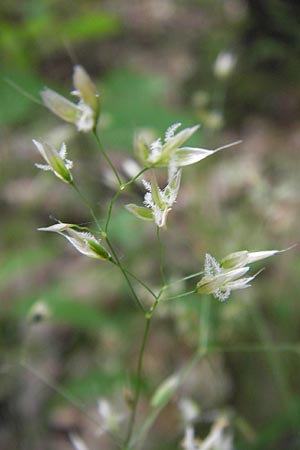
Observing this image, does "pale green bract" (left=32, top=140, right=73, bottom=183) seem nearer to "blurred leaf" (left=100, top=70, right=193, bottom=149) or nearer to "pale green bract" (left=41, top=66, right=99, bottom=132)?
"pale green bract" (left=41, top=66, right=99, bottom=132)

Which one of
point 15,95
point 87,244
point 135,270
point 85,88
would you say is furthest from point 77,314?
point 85,88

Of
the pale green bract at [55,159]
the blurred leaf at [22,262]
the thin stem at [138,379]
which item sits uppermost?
the pale green bract at [55,159]

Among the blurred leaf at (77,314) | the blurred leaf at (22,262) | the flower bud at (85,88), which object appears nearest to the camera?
the flower bud at (85,88)

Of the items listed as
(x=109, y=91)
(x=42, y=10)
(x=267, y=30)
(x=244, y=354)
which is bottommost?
(x=244, y=354)

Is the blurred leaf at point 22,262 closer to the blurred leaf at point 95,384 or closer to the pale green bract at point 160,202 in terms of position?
the blurred leaf at point 95,384

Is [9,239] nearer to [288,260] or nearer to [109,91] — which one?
[109,91]

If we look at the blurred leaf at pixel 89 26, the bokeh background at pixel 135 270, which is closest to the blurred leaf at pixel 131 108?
the bokeh background at pixel 135 270

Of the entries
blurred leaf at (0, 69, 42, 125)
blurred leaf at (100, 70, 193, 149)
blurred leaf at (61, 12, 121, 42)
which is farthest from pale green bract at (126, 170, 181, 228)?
blurred leaf at (61, 12, 121, 42)

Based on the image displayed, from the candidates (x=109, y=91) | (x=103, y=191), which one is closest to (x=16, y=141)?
(x=103, y=191)
